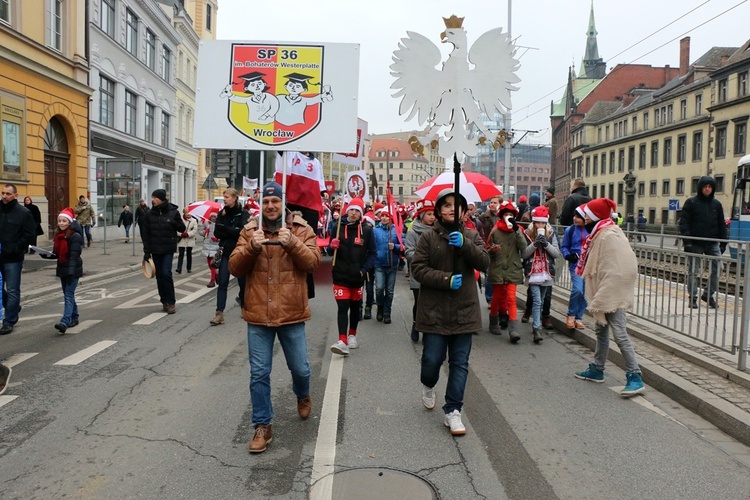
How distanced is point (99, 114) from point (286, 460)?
25.4 m

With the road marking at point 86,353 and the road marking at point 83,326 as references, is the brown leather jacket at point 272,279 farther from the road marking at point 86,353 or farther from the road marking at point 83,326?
the road marking at point 83,326

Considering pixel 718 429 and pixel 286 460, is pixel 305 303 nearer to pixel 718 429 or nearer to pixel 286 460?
pixel 286 460

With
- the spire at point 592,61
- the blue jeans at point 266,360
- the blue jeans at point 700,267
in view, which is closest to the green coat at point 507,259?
the blue jeans at point 700,267

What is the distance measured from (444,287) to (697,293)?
3.80 meters

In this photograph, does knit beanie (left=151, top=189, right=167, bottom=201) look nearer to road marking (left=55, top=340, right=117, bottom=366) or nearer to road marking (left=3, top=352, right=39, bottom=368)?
road marking (left=55, top=340, right=117, bottom=366)

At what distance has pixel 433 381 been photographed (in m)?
5.05

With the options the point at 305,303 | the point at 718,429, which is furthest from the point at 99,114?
the point at 718,429

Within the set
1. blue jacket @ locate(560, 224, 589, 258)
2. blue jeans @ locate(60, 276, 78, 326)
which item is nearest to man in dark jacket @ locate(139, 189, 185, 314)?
blue jeans @ locate(60, 276, 78, 326)

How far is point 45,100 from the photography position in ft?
67.1

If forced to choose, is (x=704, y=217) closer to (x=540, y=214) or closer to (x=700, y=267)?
(x=540, y=214)

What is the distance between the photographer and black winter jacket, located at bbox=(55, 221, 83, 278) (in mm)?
8134

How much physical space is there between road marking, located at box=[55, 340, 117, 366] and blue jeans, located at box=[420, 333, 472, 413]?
4.00 m

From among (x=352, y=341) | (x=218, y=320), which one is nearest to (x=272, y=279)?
(x=352, y=341)

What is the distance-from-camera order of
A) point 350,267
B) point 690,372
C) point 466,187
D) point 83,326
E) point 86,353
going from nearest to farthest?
point 690,372
point 86,353
point 350,267
point 83,326
point 466,187
